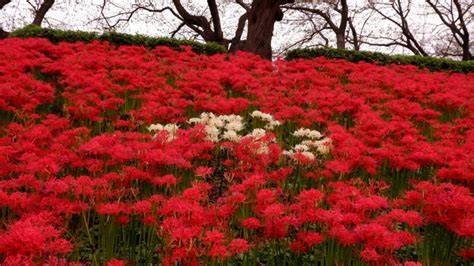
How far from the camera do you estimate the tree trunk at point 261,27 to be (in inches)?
663

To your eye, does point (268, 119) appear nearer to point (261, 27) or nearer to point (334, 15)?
point (261, 27)

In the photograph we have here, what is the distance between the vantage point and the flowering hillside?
3.81 metres

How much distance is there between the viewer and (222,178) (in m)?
6.71

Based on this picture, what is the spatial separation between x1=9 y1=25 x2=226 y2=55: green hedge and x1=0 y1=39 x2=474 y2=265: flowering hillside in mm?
4475

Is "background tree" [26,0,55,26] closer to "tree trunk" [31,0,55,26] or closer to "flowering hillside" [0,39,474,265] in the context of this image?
"tree trunk" [31,0,55,26]

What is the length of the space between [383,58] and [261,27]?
4.18 metres

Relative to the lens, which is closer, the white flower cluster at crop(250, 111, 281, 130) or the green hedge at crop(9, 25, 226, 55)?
the white flower cluster at crop(250, 111, 281, 130)

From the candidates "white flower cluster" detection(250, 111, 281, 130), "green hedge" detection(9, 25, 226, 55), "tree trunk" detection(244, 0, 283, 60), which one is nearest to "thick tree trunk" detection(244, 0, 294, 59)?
"tree trunk" detection(244, 0, 283, 60)

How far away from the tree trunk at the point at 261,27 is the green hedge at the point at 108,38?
1389 millimetres

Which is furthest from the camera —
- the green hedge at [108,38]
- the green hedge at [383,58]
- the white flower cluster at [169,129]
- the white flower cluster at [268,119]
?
the green hedge at [383,58]

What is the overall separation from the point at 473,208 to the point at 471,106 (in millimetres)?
5717

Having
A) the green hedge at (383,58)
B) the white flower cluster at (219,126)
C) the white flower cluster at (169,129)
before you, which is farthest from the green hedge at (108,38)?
the white flower cluster at (169,129)

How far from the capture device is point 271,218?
12.8ft

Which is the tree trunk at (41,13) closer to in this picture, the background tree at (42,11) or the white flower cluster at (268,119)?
the background tree at (42,11)
